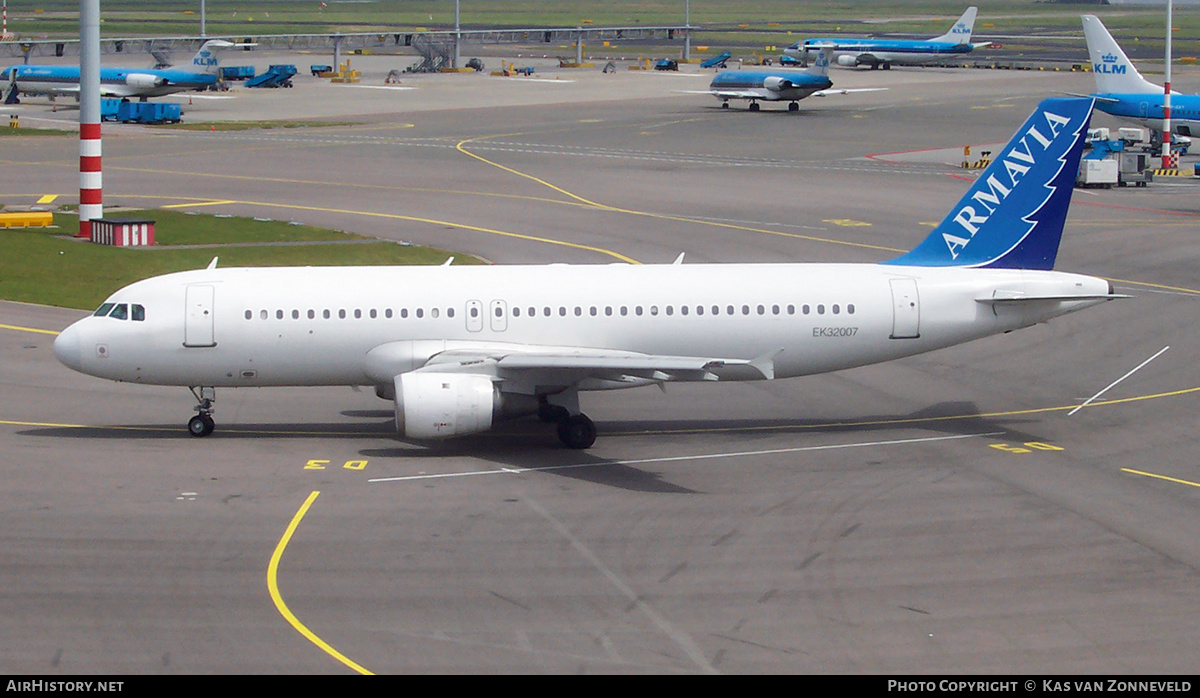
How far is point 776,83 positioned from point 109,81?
6212cm

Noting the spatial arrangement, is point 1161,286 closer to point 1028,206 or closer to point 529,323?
point 1028,206

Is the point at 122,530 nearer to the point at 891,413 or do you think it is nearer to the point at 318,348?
the point at 318,348

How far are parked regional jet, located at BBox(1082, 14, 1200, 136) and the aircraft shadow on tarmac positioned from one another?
228ft

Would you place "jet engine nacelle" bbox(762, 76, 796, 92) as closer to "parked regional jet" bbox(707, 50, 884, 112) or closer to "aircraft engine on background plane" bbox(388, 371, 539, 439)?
"parked regional jet" bbox(707, 50, 884, 112)

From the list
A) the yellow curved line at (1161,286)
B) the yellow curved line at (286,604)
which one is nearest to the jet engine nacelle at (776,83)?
the yellow curved line at (1161,286)

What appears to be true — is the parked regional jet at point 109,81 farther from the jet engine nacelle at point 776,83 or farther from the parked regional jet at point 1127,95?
the parked regional jet at point 1127,95

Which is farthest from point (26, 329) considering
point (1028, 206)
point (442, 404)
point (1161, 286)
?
point (1161, 286)

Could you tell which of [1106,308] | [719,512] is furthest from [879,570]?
[1106,308]

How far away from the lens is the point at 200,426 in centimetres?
3609

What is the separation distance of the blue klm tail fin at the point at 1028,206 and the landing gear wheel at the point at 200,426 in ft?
62.5

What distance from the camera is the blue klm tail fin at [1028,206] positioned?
3859cm

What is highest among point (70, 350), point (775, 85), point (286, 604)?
point (775, 85)

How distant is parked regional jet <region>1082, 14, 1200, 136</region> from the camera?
328 ft

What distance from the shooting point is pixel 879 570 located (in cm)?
2627
